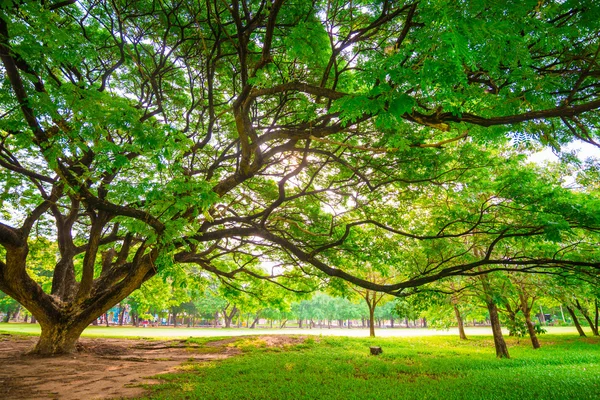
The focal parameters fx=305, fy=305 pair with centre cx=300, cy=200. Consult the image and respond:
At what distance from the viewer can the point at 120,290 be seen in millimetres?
8602

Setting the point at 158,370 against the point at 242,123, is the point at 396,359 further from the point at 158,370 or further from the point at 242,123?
the point at 242,123

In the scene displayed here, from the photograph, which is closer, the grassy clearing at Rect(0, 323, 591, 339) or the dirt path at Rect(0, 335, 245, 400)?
the dirt path at Rect(0, 335, 245, 400)

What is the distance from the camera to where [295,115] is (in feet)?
22.4

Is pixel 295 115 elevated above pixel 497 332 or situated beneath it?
elevated above

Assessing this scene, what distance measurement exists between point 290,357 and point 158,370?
176 inches

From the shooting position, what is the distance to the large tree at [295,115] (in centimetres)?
290

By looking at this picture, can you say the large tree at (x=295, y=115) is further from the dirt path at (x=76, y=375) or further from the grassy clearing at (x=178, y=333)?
the grassy clearing at (x=178, y=333)

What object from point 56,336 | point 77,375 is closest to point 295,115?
point 77,375

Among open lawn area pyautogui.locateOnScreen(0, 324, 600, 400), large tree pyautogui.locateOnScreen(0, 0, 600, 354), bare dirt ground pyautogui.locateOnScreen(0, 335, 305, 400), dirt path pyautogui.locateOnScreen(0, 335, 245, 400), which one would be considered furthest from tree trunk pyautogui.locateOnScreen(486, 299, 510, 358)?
bare dirt ground pyautogui.locateOnScreen(0, 335, 305, 400)

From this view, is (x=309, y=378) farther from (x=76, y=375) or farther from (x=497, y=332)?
(x=497, y=332)

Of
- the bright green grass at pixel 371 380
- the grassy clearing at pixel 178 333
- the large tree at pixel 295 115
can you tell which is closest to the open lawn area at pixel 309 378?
the bright green grass at pixel 371 380

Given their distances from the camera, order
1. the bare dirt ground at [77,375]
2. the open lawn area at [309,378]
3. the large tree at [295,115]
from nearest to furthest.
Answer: the large tree at [295,115]
the bare dirt ground at [77,375]
the open lawn area at [309,378]

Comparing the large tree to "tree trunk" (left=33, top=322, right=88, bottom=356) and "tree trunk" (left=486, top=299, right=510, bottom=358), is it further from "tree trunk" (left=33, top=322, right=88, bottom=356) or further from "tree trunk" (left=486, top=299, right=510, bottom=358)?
"tree trunk" (left=486, top=299, right=510, bottom=358)

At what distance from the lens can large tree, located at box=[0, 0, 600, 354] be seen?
9.52ft
